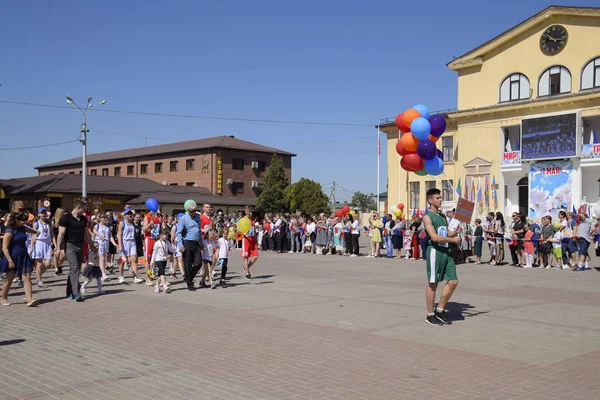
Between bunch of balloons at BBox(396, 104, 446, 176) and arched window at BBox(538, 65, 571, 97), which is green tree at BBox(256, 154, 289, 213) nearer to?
arched window at BBox(538, 65, 571, 97)

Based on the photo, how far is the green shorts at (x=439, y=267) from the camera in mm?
9211

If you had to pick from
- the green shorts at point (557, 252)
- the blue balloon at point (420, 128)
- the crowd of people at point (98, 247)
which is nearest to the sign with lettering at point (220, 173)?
the crowd of people at point (98, 247)

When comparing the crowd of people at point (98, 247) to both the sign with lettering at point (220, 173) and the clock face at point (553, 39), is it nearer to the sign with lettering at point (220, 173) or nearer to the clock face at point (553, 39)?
the clock face at point (553, 39)

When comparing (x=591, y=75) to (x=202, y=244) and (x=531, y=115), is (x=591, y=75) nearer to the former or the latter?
(x=531, y=115)

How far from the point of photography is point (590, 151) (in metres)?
37.1

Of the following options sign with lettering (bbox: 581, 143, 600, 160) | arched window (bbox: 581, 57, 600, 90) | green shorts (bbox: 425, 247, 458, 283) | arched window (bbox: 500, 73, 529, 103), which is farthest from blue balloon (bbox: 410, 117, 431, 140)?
arched window (bbox: 500, 73, 529, 103)

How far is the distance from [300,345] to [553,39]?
36.9m

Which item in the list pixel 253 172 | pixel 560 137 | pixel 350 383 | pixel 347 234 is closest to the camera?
pixel 350 383

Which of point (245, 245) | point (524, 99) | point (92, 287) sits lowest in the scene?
point (92, 287)

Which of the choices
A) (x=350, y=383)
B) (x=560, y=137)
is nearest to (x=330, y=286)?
(x=350, y=383)

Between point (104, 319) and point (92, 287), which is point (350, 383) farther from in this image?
point (92, 287)

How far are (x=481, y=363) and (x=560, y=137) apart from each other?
114 feet

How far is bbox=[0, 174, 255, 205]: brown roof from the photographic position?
5816 centimetres

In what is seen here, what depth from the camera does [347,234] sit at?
85.1ft
